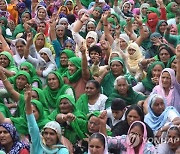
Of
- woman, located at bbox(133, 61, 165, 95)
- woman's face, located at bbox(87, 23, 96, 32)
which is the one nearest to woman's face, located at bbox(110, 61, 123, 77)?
woman, located at bbox(133, 61, 165, 95)

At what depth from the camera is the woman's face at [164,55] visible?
25.4 ft

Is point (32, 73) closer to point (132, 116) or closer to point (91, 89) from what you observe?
point (91, 89)

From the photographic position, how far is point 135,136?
5.29 metres

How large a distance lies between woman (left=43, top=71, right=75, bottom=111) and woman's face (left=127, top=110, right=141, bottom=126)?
1373mm

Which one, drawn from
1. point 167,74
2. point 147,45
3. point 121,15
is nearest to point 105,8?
point 121,15

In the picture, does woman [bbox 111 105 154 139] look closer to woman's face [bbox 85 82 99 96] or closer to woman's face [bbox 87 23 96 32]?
woman's face [bbox 85 82 99 96]

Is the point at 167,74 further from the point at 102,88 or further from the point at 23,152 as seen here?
the point at 23,152

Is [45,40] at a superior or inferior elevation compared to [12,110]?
superior

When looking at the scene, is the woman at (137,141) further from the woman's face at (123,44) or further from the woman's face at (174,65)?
the woman's face at (123,44)

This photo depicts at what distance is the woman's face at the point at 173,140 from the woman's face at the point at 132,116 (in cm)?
67

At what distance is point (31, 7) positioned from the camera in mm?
11594

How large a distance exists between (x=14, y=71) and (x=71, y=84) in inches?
29.9

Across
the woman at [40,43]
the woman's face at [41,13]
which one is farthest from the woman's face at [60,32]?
the woman's face at [41,13]

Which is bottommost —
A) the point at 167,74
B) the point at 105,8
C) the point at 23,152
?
the point at 23,152
